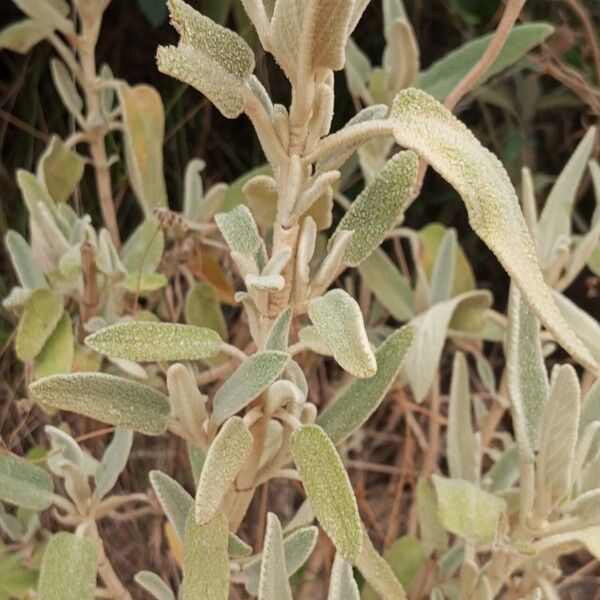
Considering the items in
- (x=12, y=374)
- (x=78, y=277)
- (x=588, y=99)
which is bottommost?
(x=12, y=374)

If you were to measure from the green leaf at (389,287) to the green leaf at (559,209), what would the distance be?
103 mm

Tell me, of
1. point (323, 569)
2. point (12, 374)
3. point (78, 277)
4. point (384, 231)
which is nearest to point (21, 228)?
point (12, 374)

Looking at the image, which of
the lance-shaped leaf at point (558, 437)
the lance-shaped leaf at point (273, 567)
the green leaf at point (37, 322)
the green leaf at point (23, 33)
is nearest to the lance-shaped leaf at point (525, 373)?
the lance-shaped leaf at point (558, 437)

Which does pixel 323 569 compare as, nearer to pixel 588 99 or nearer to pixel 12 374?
pixel 12 374

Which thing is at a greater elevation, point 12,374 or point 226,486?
point 226,486

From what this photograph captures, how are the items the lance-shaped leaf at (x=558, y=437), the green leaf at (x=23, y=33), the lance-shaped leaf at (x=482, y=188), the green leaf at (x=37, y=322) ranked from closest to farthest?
the lance-shaped leaf at (x=482, y=188) < the lance-shaped leaf at (x=558, y=437) < the green leaf at (x=37, y=322) < the green leaf at (x=23, y=33)

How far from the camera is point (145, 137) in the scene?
55 cm

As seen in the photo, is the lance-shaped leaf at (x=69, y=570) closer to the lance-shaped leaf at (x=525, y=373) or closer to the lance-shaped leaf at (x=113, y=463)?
the lance-shaped leaf at (x=113, y=463)

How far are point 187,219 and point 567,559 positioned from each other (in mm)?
462

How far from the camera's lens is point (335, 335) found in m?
0.30

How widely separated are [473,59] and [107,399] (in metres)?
0.34

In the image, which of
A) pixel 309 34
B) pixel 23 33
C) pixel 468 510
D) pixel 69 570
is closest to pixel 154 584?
pixel 69 570

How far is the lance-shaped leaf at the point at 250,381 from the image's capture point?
0.32 meters

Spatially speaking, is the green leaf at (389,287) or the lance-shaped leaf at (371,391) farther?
the green leaf at (389,287)
